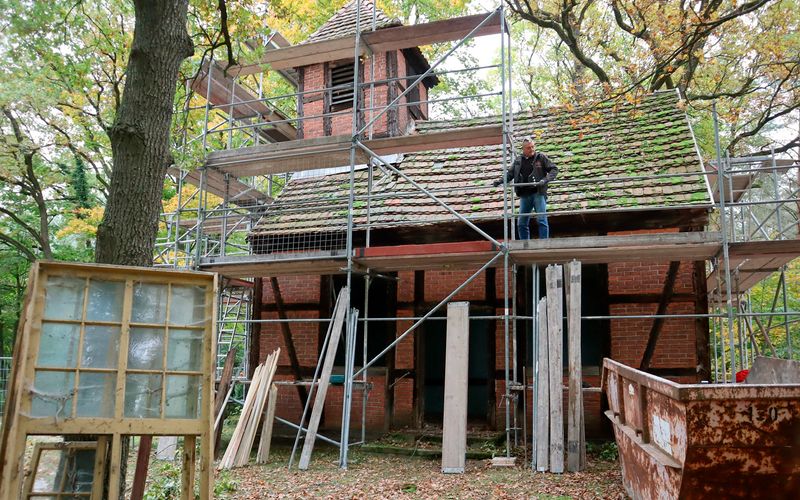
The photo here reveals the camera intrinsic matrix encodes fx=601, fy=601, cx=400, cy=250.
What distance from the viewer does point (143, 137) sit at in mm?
5758

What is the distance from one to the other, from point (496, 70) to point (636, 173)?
17.0 metres

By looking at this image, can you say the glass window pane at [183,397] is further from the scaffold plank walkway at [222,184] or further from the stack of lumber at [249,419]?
the scaffold plank walkway at [222,184]

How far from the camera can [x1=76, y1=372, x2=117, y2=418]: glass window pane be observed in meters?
4.54

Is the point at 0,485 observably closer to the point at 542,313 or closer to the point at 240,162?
the point at 542,313

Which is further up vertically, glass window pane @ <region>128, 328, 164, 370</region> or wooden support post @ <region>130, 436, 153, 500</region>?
glass window pane @ <region>128, 328, 164, 370</region>

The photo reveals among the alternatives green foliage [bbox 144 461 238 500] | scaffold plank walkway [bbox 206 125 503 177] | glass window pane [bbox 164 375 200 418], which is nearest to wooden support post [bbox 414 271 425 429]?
scaffold plank walkway [bbox 206 125 503 177]

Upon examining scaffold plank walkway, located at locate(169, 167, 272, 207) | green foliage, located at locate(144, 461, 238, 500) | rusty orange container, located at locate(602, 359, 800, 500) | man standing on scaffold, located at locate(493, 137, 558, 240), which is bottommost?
green foliage, located at locate(144, 461, 238, 500)

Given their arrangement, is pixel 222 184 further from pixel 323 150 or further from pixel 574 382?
pixel 574 382

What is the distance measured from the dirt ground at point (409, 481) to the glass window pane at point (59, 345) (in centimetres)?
291

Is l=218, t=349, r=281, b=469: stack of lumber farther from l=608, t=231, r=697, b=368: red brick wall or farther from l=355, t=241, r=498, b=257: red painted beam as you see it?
l=608, t=231, r=697, b=368: red brick wall

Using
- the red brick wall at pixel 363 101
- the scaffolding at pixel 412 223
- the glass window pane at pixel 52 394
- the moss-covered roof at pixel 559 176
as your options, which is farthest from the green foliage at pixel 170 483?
the red brick wall at pixel 363 101

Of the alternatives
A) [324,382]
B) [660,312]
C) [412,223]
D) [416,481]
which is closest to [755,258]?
[660,312]

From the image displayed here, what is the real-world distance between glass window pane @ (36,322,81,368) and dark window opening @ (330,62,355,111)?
952cm

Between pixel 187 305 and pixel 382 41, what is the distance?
7835 millimetres
